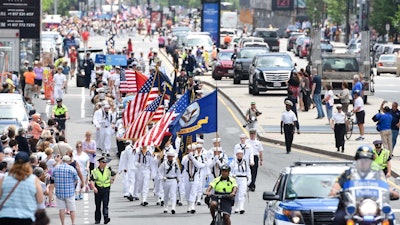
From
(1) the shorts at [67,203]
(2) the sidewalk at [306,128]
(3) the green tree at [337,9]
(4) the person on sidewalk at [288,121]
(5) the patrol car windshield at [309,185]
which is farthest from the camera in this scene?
(3) the green tree at [337,9]

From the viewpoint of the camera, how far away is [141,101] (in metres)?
34.8

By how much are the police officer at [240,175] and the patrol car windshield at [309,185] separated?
7179 millimetres

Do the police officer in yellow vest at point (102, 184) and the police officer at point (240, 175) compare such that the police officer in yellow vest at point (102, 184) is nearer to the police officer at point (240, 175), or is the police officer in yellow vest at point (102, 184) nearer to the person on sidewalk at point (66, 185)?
the person on sidewalk at point (66, 185)

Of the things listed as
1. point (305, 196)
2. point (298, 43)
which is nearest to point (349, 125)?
point (305, 196)

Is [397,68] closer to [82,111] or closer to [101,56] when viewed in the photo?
[101,56]

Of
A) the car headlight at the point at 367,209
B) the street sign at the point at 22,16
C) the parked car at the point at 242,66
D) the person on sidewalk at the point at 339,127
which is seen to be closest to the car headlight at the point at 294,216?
the car headlight at the point at 367,209

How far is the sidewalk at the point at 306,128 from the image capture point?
40.0 metres

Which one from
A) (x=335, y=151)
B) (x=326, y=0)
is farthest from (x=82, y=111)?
(x=326, y=0)

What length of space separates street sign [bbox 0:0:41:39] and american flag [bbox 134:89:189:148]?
76.3ft

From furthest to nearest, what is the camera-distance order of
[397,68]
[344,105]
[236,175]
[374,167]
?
[397,68], [344,105], [236,175], [374,167]

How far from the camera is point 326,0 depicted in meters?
133

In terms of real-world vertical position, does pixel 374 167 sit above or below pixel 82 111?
above

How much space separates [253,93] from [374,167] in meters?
41.0

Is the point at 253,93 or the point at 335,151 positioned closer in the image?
the point at 335,151
